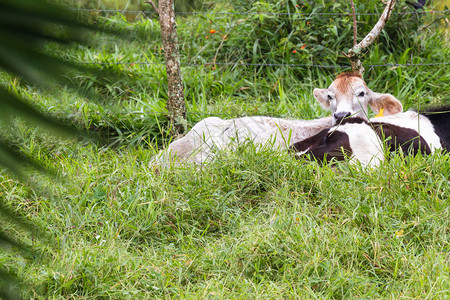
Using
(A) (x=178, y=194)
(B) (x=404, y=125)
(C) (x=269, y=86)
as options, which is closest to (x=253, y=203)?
(A) (x=178, y=194)

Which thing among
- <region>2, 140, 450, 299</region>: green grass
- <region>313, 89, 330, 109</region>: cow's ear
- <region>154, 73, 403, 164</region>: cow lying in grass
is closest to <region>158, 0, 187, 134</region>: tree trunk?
<region>154, 73, 403, 164</region>: cow lying in grass

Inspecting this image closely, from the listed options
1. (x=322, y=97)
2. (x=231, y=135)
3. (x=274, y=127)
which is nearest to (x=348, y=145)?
(x=274, y=127)

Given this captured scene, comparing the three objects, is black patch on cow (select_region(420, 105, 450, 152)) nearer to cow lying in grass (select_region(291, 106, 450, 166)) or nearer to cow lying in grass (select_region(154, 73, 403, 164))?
cow lying in grass (select_region(291, 106, 450, 166))

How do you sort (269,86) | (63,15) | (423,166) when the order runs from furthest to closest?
1. (269,86)
2. (423,166)
3. (63,15)

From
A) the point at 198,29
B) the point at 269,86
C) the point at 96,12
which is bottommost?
the point at 269,86

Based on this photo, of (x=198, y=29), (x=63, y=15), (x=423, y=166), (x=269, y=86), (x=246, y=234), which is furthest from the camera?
(x=198, y=29)

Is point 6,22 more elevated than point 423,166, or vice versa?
point 6,22

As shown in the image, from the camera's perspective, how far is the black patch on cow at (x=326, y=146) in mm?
3652

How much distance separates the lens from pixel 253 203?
3.33 meters

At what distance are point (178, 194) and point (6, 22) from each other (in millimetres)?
2912

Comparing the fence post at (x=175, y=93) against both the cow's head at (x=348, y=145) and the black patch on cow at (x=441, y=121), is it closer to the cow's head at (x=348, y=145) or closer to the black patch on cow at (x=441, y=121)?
the cow's head at (x=348, y=145)

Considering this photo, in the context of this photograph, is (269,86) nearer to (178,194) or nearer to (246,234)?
(178,194)

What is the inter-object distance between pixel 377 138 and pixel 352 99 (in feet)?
2.54

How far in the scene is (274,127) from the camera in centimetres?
420
